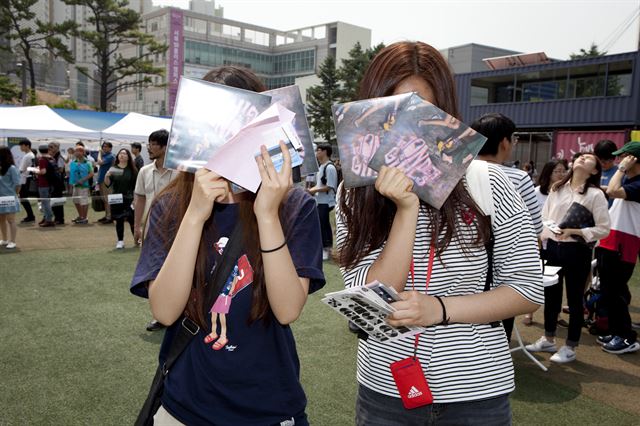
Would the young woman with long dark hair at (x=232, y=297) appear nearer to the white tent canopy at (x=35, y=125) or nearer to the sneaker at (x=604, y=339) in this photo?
the sneaker at (x=604, y=339)

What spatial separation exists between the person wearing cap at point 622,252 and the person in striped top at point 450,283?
155 inches

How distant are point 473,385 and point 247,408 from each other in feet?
1.99

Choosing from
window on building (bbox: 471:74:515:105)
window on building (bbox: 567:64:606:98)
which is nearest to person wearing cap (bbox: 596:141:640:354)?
window on building (bbox: 567:64:606:98)

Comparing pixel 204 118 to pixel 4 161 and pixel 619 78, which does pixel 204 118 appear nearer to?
pixel 4 161

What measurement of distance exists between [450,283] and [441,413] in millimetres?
344

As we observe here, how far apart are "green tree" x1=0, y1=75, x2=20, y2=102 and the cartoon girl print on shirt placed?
3442cm

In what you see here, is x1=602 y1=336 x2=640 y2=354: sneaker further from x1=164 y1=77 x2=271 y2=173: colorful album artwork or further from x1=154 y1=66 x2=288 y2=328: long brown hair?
x1=164 y1=77 x2=271 y2=173: colorful album artwork

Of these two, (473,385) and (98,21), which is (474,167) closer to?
(473,385)

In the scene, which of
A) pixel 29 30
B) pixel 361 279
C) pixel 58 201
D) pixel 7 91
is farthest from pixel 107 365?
pixel 29 30

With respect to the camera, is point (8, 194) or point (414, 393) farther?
point (8, 194)

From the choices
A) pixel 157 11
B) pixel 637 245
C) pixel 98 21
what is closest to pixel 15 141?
pixel 98 21

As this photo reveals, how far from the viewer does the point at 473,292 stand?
4.63 feet

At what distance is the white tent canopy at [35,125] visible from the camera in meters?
13.0

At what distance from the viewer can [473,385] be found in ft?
4.42
